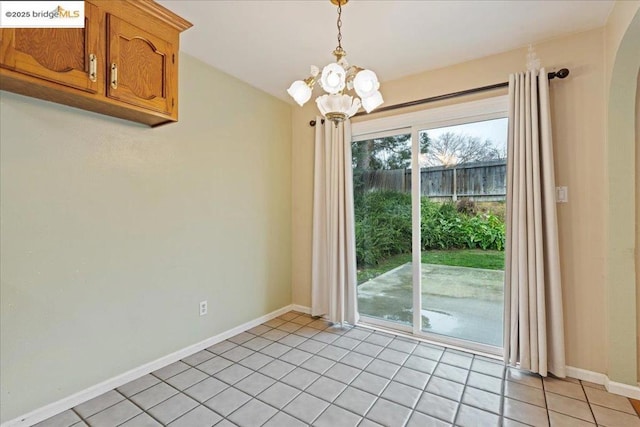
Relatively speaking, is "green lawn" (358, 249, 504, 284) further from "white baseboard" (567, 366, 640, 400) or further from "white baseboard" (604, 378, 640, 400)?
"white baseboard" (604, 378, 640, 400)

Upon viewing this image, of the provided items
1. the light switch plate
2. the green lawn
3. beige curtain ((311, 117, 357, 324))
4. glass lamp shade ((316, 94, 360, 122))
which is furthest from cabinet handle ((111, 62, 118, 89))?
the light switch plate

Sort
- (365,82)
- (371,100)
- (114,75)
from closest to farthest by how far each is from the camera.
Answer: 1. (365,82)
2. (371,100)
3. (114,75)

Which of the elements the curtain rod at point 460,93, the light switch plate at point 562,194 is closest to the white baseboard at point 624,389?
the light switch plate at point 562,194

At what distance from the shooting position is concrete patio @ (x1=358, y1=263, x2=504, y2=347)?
2580 millimetres

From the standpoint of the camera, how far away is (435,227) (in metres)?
2.84

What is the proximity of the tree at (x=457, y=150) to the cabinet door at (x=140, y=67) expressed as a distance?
2.24 m

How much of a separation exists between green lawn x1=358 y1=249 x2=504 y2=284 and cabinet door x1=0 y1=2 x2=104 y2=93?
9.04ft

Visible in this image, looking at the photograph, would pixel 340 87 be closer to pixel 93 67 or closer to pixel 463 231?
pixel 93 67

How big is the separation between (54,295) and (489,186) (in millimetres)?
3259

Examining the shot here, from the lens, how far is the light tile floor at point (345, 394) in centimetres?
174

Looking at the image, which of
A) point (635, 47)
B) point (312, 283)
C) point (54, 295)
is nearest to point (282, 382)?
point (312, 283)

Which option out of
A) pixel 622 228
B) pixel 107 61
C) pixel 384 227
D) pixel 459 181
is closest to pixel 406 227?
pixel 384 227

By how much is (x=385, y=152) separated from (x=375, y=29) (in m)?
1.21

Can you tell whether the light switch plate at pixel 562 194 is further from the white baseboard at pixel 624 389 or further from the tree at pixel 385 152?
the white baseboard at pixel 624 389
